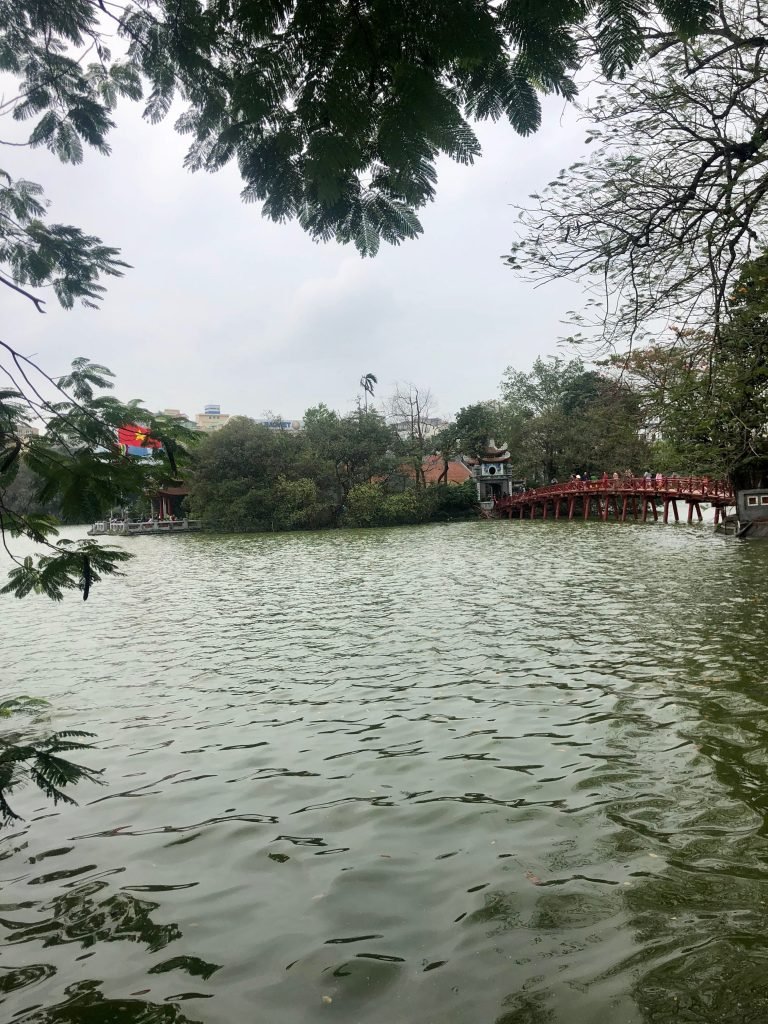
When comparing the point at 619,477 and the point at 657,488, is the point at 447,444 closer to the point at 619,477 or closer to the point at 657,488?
the point at 619,477

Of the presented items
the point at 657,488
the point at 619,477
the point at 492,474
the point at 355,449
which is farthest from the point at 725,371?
the point at 492,474

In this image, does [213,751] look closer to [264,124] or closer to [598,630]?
[264,124]

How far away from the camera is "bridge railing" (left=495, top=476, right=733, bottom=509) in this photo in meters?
29.4

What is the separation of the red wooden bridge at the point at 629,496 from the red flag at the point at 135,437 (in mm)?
27766

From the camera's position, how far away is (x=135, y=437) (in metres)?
3.88

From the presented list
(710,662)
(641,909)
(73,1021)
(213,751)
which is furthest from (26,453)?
(710,662)

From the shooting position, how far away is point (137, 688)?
307 inches

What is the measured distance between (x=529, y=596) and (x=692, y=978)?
10.1 meters

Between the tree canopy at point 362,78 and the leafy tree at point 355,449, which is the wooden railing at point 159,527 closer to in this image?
the leafy tree at point 355,449

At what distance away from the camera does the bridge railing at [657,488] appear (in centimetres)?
2938

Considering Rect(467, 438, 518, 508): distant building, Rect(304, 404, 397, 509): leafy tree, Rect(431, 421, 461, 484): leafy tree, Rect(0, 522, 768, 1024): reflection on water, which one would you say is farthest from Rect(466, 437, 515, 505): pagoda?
Rect(0, 522, 768, 1024): reflection on water

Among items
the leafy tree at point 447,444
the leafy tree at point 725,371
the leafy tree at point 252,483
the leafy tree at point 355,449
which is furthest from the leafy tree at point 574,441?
the leafy tree at point 725,371

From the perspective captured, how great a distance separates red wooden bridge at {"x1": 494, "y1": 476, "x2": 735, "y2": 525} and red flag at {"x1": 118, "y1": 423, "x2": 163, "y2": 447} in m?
27.8

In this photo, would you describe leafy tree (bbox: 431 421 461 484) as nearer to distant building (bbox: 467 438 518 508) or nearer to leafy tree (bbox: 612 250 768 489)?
distant building (bbox: 467 438 518 508)
